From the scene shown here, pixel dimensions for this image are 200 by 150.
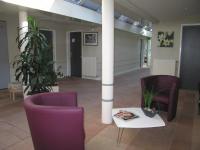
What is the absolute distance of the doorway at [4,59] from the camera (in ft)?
19.2

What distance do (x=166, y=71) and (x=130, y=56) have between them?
4322 mm

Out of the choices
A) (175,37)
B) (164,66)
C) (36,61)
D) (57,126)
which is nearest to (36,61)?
(36,61)

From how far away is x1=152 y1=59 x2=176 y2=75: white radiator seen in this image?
6527 millimetres

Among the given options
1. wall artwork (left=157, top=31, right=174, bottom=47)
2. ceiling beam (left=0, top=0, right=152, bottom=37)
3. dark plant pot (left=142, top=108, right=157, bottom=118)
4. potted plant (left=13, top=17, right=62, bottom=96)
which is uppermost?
ceiling beam (left=0, top=0, right=152, bottom=37)

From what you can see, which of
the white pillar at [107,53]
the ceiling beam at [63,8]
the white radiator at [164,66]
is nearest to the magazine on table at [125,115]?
the white pillar at [107,53]

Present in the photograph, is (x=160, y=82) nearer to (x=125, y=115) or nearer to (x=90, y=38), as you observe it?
(x=125, y=115)

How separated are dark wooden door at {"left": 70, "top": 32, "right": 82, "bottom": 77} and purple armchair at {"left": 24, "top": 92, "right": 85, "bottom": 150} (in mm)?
6363

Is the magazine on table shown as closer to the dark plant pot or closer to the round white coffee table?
the round white coffee table

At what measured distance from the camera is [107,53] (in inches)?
132

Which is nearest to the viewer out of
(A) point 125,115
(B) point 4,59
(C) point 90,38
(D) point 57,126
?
(D) point 57,126

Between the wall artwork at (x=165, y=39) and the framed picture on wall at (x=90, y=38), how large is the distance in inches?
96.2

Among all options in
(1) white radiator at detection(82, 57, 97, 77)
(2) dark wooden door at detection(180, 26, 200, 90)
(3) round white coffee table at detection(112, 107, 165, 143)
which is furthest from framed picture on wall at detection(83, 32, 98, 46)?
(3) round white coffee table at detection(112, 107, 165, 143)

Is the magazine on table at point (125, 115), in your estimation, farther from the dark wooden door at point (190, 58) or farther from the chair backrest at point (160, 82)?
the dark wooden door at point (190, 58)

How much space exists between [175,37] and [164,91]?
3154 mm
